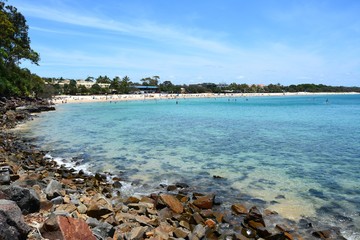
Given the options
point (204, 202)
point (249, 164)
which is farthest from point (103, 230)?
point (249, 164)

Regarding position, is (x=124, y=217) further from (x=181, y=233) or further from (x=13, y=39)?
(x=13, y=39)

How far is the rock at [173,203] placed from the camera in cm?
845

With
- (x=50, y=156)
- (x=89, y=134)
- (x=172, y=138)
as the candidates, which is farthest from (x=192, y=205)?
(x=89, y=134)

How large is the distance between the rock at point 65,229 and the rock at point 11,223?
31 centimetres

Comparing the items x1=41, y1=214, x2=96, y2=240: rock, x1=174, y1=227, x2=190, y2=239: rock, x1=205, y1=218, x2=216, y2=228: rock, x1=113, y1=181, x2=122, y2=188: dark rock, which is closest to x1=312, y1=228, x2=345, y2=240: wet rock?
x1=205, y1=218, x2=216, y2=228: rock

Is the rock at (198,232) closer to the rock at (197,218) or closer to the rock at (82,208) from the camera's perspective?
the rock at (197,218)

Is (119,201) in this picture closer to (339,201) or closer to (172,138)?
(339,201)

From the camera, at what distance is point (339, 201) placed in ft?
31.9

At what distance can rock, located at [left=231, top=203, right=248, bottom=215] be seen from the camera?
8.62 metres

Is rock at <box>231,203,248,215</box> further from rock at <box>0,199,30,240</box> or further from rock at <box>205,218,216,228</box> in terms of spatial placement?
rock at <box>0,199,30,240</box>

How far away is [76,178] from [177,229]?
6477mm

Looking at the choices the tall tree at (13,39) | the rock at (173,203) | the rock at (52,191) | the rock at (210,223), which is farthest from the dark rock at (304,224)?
the tall tree at (13,39)

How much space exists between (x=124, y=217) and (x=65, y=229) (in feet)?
8.35

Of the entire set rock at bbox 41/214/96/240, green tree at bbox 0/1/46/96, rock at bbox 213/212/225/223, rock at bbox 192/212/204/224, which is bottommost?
rock at bbox 213/212/225/223
